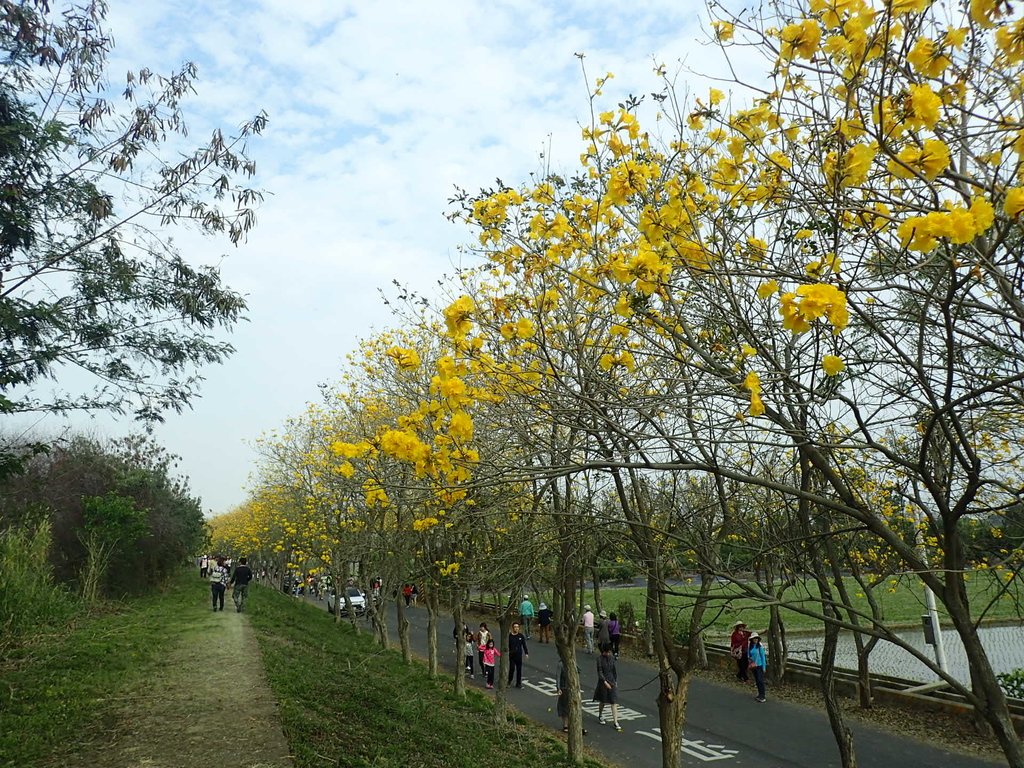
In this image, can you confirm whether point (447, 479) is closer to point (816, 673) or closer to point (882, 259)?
point (882, 259)

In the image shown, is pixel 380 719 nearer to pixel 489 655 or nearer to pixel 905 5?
pixel 489 655

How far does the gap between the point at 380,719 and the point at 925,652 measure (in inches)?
513

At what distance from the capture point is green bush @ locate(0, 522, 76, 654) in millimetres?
7199

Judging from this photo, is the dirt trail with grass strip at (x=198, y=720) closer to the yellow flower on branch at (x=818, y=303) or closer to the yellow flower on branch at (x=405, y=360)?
the yellow flower on branch at (x=405, y=360)

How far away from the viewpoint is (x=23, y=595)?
291 inches

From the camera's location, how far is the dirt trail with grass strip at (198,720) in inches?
192

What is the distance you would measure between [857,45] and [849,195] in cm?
68

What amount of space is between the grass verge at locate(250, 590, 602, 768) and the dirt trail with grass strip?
8.8 inches

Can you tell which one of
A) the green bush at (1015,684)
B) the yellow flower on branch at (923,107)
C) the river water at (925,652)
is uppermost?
the yellow flower on branch at (923,107)

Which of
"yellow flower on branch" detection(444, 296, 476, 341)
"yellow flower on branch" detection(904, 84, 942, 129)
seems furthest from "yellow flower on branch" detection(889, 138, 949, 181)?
"yellow flower on branch" detection(444, 296, 476, 341)

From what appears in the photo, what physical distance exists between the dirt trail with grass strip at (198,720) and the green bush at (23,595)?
1.55 meters

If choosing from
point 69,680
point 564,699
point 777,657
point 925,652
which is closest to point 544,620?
point 777,657

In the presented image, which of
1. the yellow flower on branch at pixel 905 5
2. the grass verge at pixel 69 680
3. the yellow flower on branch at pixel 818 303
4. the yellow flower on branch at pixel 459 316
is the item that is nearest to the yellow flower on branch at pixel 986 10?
the yellow flower on branch at pixel 905 5

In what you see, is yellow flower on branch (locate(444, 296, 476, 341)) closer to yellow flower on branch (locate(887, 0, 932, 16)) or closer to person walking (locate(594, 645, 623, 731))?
yellow flower on branch (locate(887, 0, 932, 16))
